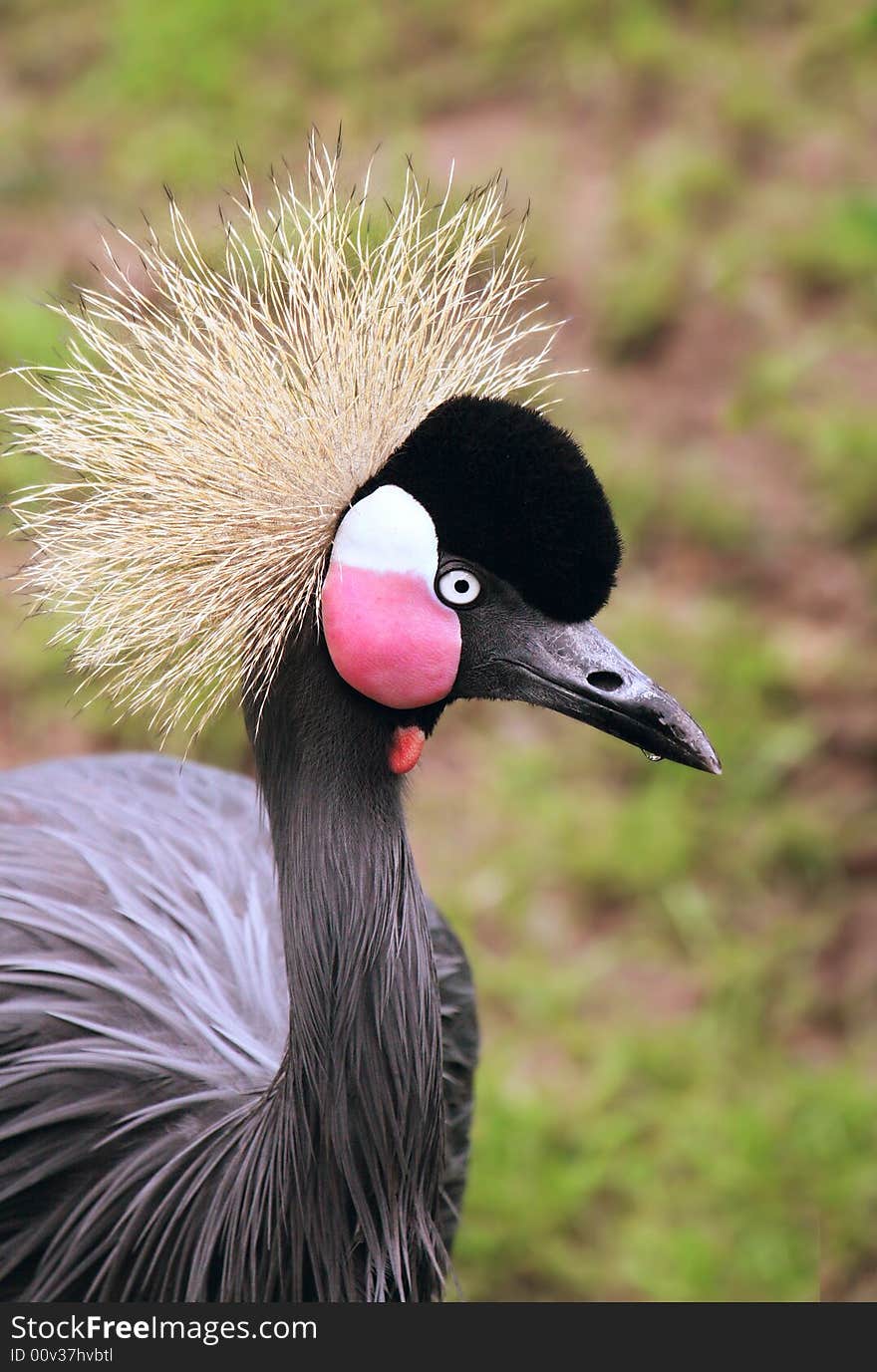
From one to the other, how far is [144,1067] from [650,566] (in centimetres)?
161

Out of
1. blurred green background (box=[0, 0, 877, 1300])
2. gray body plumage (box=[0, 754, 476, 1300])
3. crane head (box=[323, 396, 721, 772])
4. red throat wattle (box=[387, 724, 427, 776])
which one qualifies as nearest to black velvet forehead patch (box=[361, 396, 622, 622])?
crane head (box=[323, 396, 721, 772])

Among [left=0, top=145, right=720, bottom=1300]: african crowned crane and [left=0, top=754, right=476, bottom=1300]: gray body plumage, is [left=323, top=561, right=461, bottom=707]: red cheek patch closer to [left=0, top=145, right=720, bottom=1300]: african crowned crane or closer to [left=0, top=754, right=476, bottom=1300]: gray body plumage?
[left=0, top=145, right=720, bottom=1300]: african crowned crane

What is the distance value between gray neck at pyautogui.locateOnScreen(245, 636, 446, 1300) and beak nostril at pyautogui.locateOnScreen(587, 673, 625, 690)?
0.51 ft

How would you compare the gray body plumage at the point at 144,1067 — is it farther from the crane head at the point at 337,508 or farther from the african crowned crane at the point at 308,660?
the crane head at the point at 337,508

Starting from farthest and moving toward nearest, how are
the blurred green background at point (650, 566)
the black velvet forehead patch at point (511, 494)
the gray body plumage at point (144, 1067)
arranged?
1. the blurred green background at point (650, 566)
2. the gray body plumage at point (144, 1067)
3. the black velvet forehead patch at point (511, 494)

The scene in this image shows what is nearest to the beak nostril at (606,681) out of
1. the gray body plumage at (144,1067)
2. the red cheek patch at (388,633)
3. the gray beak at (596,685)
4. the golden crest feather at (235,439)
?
the gray beak at (596,685)

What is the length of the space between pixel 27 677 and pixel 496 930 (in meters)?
0.86

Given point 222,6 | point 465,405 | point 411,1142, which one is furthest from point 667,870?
point 222,6

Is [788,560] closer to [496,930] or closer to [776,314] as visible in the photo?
[776,314]

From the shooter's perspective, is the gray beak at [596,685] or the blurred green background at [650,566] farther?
the blurred green background at [650,566]

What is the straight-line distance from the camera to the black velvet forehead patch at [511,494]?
119 centimetres

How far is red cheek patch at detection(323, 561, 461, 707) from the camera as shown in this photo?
1.22 metres

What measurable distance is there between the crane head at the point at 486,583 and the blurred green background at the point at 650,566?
3.42 ft

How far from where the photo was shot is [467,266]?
1400 millimetres
